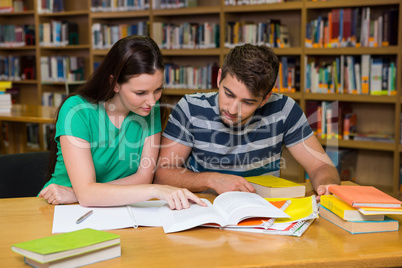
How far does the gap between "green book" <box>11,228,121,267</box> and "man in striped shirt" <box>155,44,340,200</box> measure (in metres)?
0.61

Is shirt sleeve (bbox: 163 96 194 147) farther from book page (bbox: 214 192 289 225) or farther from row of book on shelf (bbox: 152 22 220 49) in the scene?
row of book on shelf (bbox: 152 22 220 49)

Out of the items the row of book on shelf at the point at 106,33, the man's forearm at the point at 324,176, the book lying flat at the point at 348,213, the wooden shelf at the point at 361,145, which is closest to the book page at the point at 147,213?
the book lying flat at the point at 348,213

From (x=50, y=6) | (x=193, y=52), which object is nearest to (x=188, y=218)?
(x=193, y=52)

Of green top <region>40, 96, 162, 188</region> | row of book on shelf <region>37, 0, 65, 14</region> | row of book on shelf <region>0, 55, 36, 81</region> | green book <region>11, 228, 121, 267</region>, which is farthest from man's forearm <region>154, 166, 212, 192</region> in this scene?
row of book on shelf <region>0, 55, 36, 81</region>

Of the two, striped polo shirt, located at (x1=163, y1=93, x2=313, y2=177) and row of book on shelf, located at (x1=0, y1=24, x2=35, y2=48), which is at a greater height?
row of book on shelf, located at (x1=0, y1=24, x2=35, y2=48)

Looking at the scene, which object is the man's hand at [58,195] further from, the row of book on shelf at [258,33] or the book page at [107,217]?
the row of book on shelf at [258,33]

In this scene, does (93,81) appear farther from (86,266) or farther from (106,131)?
(86,266)

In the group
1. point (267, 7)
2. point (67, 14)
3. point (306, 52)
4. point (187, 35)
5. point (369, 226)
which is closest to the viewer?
point (369, 226)

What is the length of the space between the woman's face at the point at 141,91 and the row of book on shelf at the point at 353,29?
2.32 metres

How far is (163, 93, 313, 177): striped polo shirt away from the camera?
5.74 ft

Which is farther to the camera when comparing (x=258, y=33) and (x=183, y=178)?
(x=258, y=33)

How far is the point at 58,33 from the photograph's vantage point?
199 inches

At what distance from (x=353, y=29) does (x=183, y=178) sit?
2.37 m

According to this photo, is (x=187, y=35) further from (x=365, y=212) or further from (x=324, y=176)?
(x=365, y=212)
